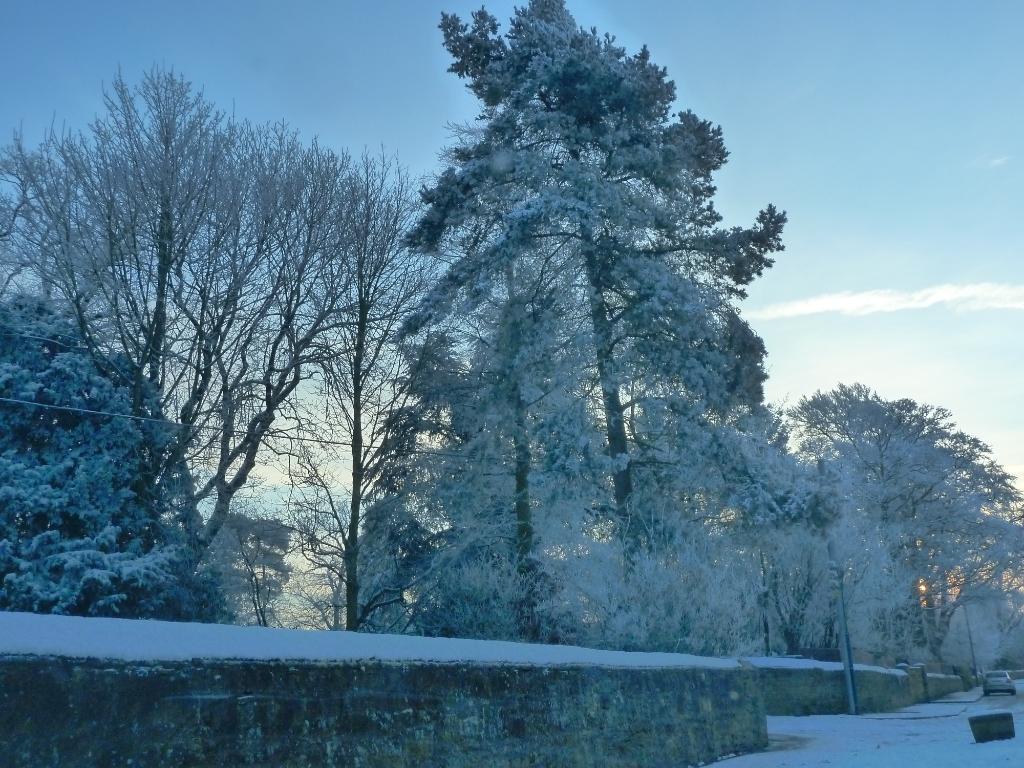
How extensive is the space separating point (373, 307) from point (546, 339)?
4.18 metres

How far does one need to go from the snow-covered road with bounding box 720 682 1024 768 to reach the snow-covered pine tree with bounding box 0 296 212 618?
10.6m

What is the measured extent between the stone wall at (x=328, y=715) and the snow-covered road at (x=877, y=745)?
6.82 feet

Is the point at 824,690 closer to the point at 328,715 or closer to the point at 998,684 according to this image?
the point at 328,715

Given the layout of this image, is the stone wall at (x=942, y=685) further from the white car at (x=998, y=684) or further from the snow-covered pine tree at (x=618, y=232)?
the snow-covered pine tree at (x=618, y=232)

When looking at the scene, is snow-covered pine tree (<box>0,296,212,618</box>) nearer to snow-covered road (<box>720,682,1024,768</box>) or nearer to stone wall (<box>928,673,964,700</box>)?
snow-covered road (<box>720,682,1024,768</box>)

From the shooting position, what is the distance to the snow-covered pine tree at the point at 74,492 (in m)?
16.2

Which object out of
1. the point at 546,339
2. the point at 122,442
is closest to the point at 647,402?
the point at 546,339

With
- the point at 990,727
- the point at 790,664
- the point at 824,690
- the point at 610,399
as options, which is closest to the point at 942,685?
the point at 824,690

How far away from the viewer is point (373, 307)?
823 inches

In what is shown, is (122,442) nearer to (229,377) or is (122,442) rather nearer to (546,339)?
(229,377)

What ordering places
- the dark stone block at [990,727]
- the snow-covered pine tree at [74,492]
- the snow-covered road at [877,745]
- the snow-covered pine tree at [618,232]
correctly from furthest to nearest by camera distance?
the snow-covered pine tree at [618,232] < the snow-covered pine tree at [74,492] < the dark stone block at [990,727] < the snow-covered road at [877,745]

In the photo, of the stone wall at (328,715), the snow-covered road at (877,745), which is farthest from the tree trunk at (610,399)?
the stone wall at (328,715)

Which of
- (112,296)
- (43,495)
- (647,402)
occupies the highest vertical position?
(112,296)

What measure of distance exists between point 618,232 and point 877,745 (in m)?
12.9
